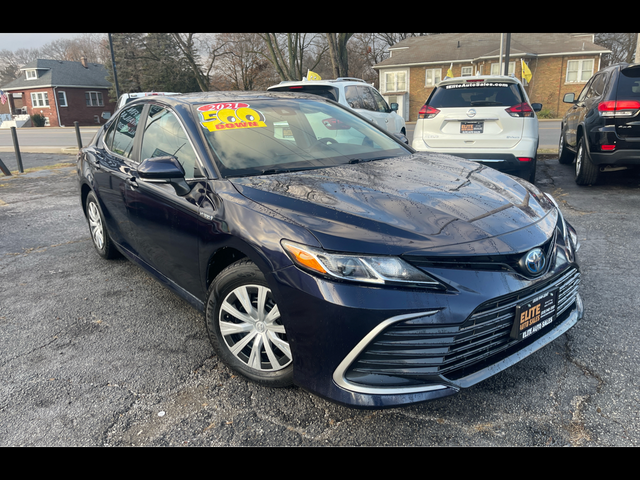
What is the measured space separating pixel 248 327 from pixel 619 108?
6.16m

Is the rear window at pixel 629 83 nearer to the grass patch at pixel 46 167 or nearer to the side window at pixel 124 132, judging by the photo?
the side window at pixel 124 132

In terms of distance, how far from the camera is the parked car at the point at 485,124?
6668 mm

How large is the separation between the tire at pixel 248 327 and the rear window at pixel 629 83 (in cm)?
617

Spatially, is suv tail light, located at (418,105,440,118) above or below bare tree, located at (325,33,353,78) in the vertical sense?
below

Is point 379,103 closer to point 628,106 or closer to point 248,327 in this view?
point 628,106

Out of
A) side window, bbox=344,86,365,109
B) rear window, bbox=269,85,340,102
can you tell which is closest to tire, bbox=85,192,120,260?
rear window, bbox=269,85,340,102

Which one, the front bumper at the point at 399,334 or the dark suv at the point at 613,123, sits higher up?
the dark suv at the point at 613,123

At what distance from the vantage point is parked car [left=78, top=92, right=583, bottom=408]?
81.7 inches

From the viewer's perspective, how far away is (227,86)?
147ft

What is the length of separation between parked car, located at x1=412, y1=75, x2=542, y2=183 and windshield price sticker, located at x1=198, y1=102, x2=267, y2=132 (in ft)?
12.7

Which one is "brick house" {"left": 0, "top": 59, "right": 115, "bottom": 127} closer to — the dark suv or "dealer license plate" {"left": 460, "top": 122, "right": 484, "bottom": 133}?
"dealer license plate" {"left": 460, "top": 122, "right": 484, "bottom": 133}

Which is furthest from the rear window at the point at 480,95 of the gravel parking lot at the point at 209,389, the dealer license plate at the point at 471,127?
the gravel parking lot at the point at 209,389
